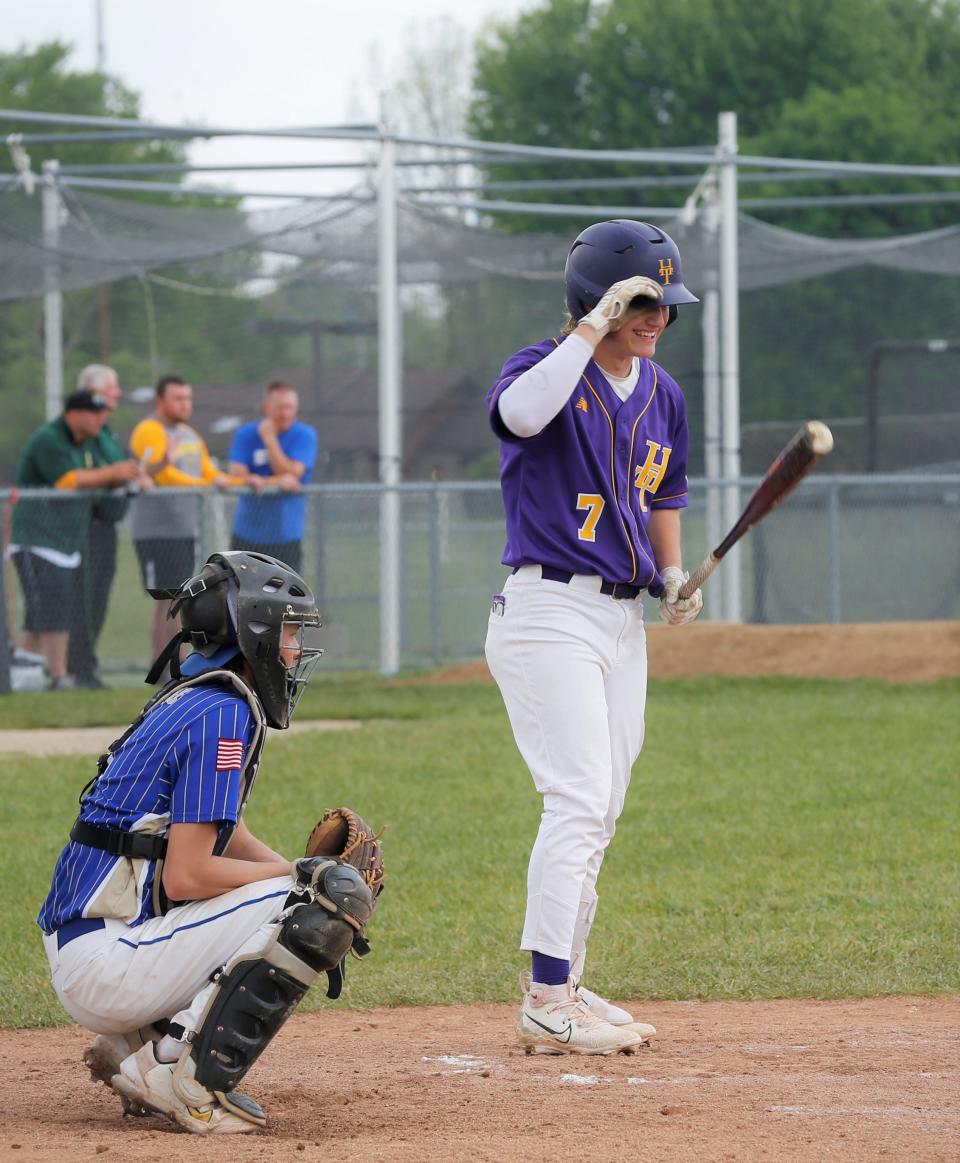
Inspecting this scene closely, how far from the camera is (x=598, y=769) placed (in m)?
Result: 4.32

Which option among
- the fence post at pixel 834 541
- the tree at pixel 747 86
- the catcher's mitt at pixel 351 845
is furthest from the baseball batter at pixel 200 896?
the tree at pixel 747 86

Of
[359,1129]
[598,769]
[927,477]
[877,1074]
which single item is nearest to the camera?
[359,1129]

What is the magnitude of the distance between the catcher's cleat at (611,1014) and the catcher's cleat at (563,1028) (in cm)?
9

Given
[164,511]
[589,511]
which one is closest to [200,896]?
[589,511]

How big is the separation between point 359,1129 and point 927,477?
9093 millimetres

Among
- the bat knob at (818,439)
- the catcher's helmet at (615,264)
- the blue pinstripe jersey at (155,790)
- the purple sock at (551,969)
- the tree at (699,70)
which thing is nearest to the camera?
the blue pinstripe jersey at (155,790)

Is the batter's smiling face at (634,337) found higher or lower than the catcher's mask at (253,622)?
higher

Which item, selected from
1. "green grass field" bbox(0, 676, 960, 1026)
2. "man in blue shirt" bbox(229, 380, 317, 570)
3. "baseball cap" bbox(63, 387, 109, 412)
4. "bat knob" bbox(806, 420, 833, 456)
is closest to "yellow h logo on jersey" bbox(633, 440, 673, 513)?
"bat knob" bbox(806, 420, 833, 456)

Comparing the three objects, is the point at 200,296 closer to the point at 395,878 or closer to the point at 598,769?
the point at 395,878

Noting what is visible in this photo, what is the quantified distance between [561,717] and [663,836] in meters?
3.14

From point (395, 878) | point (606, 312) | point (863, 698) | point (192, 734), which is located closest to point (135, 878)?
point (192, 734)

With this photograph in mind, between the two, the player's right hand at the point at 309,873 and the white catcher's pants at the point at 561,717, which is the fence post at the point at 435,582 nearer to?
the white catcher's pants at the point at 561,717

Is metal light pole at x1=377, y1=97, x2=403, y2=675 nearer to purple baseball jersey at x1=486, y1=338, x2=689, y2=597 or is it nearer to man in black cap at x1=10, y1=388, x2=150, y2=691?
man in black cap at x1=10, y1=388, x2=150, y2=691

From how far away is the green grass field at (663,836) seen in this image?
5.31m
